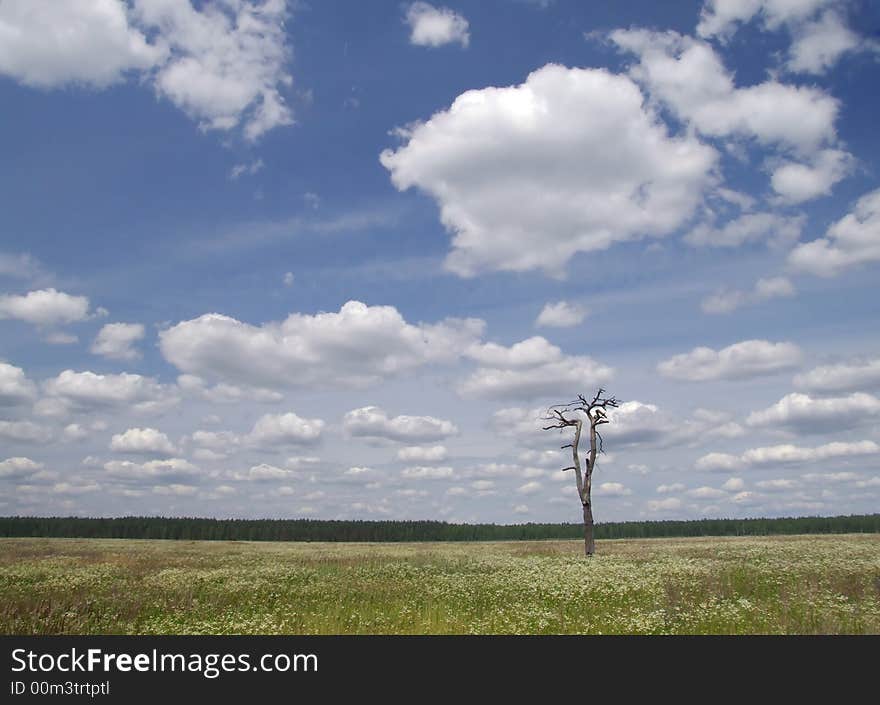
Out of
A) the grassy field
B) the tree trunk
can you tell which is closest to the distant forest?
the tree trunk

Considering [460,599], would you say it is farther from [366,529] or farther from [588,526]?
[366,529]

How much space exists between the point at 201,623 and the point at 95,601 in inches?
211

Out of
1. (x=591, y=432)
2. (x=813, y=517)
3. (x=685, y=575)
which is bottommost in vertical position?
(x=813, y=517)

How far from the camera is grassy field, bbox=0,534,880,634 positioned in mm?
14836

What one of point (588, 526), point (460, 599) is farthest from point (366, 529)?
point (460, 599)

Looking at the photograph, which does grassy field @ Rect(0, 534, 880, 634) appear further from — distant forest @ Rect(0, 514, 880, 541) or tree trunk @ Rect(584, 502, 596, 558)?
distant forest @ Rect(0, 514, 880, 541)

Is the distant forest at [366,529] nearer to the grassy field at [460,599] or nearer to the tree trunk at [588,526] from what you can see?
the tree trunk at [588,526]

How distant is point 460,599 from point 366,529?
13195cm

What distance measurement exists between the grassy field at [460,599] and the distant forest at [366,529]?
4548 inches

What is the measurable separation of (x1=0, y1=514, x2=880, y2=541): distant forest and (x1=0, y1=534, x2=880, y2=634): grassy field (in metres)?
116

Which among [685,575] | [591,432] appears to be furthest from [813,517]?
[685,575]
